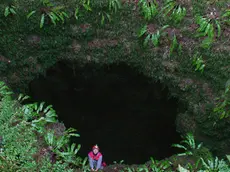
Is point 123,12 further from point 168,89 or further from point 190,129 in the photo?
point 190,129

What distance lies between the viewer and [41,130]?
7391 millimetres

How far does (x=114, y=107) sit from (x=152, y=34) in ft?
9.94

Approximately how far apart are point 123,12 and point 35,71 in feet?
12.5

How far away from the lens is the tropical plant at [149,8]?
9367 millimetres

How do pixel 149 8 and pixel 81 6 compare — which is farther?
pixel 81 6

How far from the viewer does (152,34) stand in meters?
9.41

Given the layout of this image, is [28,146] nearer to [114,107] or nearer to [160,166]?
[160,166]

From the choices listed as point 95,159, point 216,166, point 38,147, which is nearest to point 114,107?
point 95,159

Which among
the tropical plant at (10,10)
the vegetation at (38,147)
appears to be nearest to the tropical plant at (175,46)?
the vegetation at (38,147)

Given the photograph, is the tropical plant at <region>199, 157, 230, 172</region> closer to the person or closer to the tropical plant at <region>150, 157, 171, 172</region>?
the tropical plant at <region>150, 157, 171, 172</region>

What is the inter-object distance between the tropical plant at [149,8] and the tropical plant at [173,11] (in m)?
0.31

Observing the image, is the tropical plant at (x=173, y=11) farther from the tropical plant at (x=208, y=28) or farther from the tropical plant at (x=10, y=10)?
the tropical plant at (x=10, y=10)

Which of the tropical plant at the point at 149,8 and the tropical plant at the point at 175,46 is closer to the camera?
the tropical plant at the point at 175,46

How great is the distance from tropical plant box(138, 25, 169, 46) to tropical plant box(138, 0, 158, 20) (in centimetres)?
39
